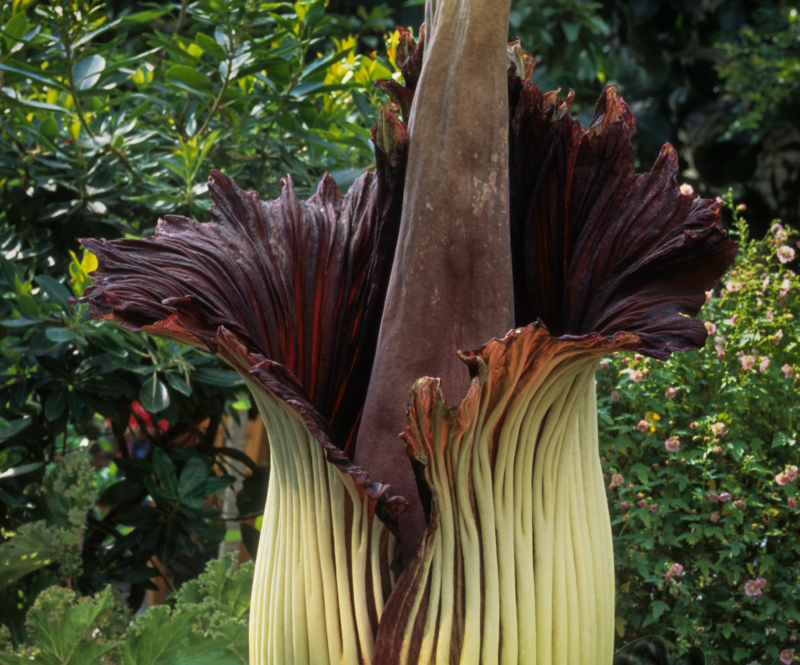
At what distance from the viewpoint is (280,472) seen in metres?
0.64

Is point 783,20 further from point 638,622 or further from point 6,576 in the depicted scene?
point 6,576

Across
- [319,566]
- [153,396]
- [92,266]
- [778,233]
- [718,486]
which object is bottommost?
[319,566]

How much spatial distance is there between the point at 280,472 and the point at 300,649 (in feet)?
0.46

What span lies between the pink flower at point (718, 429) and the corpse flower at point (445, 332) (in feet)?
1.63

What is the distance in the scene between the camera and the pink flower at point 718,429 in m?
1.10

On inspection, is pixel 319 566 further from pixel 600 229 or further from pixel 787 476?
pixel 787 476

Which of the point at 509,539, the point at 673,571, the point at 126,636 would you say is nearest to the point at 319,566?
the point at 509,539

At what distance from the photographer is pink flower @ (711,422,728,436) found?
110cm

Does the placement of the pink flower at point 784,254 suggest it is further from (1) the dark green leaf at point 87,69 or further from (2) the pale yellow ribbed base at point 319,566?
(1) the dark green leaf at point 87,69

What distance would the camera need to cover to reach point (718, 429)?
1.10 metres

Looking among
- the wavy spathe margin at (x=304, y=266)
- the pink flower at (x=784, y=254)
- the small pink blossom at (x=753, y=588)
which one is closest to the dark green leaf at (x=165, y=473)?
the wavy spathe margin at (x=304, y=266)

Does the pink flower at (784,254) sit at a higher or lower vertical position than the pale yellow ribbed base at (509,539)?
higher

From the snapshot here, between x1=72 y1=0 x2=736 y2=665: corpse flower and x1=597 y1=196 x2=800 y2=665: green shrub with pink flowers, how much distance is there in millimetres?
542

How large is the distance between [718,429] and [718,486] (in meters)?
0.11
